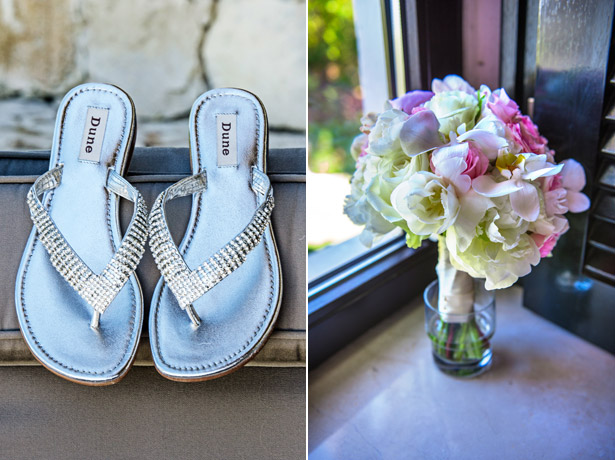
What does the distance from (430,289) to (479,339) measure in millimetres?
85

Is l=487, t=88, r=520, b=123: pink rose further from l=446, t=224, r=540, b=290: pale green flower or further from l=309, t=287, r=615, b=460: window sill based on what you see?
l=309, t=287, r=615, b=460: window sill

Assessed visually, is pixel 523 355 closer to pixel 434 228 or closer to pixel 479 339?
pixel 479 339

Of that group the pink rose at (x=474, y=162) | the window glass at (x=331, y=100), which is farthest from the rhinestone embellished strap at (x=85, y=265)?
the window glass at (x=331, y=100)

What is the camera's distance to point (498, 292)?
0.86m

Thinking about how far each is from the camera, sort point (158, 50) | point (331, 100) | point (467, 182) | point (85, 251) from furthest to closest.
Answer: point (331, 100) → point (158, 50) → point (85, 251) → point (467, 182)

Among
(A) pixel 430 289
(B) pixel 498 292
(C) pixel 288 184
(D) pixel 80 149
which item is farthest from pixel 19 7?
(B) pixel 498 292

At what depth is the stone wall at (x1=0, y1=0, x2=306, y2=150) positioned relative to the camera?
2.54ft

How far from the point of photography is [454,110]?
53 centimetres

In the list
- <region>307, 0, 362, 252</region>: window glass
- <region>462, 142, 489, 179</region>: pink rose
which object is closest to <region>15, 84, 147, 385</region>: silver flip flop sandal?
<region>462, 142, 489, 179</region>: pink rose

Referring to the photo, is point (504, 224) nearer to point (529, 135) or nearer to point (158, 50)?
point (529, 135)

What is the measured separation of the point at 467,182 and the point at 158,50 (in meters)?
0.54

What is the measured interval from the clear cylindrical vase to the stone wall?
0.40 m

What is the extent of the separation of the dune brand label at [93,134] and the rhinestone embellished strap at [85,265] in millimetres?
66

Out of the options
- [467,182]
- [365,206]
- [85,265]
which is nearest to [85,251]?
[85,265]
